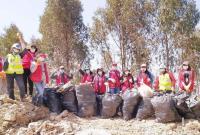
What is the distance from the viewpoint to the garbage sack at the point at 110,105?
9.63 meters

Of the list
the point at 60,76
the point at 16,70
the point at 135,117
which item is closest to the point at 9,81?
the point at 16,70

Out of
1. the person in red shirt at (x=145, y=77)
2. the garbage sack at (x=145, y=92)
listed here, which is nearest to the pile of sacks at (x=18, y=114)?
the garbage sack at (x=145, y=92)

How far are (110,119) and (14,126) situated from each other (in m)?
2.19

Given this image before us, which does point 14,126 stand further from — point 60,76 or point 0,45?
point 0,45

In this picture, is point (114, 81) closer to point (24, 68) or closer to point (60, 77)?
point (60, 77)

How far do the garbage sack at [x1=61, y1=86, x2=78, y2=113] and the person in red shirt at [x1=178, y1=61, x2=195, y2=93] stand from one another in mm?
2636

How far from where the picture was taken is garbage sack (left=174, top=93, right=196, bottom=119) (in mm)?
8875

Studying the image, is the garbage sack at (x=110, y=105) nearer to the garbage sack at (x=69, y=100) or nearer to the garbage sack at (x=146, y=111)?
the garbage sack at (x=146, y=111)

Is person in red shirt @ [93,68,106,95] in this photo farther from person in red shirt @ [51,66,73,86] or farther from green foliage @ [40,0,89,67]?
green foliage @ [40,0,89,67]

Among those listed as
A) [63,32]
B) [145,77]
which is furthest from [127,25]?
[145,77]

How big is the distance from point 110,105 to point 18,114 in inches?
83.3

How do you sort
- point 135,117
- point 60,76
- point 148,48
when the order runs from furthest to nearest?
point 148,48, point 60,76, point 135,117

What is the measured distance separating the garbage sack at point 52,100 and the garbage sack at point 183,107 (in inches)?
111

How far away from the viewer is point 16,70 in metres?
9.57
